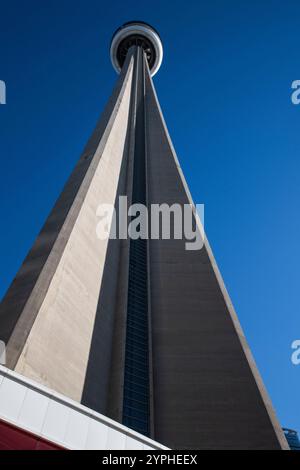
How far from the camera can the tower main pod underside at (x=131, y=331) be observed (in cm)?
945

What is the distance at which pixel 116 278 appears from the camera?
609 inches

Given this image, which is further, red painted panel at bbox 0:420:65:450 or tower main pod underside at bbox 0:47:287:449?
tower main pod underside at bbox 0:47:287:449

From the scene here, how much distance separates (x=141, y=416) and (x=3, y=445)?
7.77 meters

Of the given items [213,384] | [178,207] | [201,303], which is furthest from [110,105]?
[213,384]

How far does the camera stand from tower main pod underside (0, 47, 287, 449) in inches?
372

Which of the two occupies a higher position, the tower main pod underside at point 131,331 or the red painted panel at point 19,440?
the tower main pod underside at point 131,331

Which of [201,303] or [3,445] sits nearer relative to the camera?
[3,445]

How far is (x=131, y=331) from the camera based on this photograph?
46.0ft

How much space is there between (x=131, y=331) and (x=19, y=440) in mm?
9372

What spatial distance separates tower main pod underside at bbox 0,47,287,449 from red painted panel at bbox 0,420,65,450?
120 inches

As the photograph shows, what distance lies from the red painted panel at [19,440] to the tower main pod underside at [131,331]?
10.00 feet

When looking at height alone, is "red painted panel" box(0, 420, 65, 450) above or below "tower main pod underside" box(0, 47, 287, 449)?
below

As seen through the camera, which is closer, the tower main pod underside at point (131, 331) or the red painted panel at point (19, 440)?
the red painted panel at point (19, 440)

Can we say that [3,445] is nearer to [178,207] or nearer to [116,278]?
[116,278]
